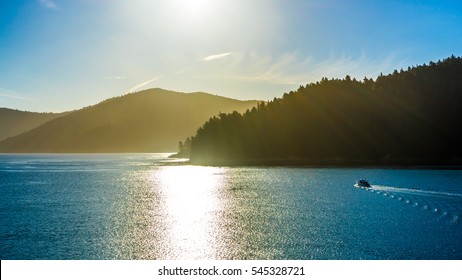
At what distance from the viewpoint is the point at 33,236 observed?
5494 centimetres

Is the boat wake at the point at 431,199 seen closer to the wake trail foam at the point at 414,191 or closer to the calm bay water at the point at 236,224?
the wake trail foam at the point at 414,191

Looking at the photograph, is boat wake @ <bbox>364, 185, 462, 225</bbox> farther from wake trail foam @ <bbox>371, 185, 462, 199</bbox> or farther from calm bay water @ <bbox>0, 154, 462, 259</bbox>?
calm bay water @ <bbox>0, 154, 462, 259</bbox>

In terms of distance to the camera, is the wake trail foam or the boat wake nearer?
the boat wake

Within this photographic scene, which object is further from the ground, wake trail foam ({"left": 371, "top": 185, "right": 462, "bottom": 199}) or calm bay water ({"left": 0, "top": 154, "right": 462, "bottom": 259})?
wake trail foam ({"left": 371, "top": 185, "right": 462, "bottom": 199})

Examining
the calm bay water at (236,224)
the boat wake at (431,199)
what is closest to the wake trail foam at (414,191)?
the boat wake at (431,199)

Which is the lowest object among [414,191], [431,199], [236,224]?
[236,224]

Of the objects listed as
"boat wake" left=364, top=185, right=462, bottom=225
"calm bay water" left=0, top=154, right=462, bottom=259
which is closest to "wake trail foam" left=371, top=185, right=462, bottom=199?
"boat wake" left=364, top=185, right=462, bottom=225

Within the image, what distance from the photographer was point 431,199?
287 ft

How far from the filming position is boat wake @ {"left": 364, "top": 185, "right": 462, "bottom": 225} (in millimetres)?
71344

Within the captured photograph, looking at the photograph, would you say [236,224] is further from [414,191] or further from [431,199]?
[414,191]

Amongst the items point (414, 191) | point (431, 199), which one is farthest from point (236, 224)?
point (414, 191)

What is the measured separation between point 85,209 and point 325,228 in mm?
46553
